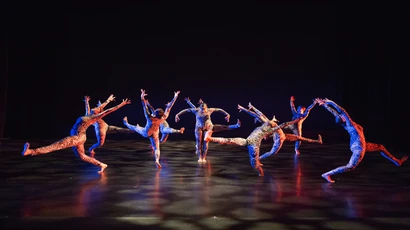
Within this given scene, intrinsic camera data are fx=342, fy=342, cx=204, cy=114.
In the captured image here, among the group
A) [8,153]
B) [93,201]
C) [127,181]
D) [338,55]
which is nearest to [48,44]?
[8,153]

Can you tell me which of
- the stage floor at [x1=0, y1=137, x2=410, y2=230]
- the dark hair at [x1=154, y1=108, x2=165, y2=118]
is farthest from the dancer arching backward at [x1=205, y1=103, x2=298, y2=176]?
the dark hair at [x1=154, y1=108, x2=165, y2=118]

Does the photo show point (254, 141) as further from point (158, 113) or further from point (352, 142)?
point (158, 113)

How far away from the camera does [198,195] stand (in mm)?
3645

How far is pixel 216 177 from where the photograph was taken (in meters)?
4.64

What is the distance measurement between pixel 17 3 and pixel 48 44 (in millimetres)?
1238

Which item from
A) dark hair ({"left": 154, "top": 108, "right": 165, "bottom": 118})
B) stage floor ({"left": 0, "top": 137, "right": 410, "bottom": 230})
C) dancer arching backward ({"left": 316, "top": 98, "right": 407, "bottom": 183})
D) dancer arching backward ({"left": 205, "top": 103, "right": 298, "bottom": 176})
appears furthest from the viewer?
dark hair ({"left": 154, "top": 108, "right": 165, "bottom": 118})

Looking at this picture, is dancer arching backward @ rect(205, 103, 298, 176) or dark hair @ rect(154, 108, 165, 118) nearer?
dancer arching backward @ rect(205, 103, 298, 176)

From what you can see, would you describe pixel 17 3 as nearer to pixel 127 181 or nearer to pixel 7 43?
pixel 7 43

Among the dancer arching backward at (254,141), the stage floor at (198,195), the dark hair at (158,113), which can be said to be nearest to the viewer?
the stage floor at (198,195)

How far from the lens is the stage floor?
281 centimetres

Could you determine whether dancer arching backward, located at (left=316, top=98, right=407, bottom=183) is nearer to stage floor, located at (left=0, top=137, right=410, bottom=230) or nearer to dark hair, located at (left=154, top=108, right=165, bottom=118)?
stage floor, located at (left=0, top=137, right=410, bottom=230)

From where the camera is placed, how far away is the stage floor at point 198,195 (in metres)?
2.81

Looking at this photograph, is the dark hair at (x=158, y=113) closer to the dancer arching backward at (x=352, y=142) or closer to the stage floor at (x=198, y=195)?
the stage floor at (x=198, y=195)

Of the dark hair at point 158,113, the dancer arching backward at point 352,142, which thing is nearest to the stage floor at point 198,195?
the dancer arching backward at point 352,142
